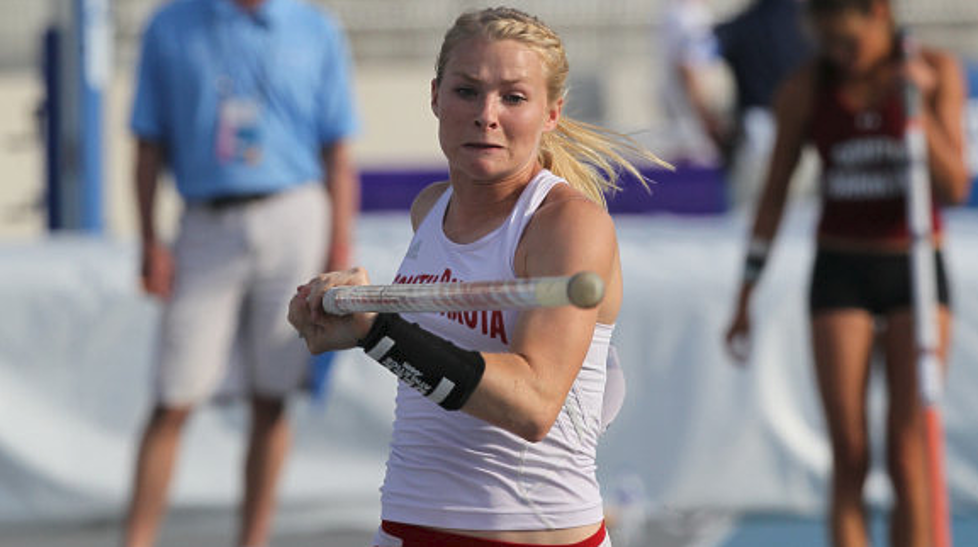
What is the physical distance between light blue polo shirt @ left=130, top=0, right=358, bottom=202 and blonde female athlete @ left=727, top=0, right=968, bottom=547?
1.64 meters

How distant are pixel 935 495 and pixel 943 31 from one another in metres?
15.5

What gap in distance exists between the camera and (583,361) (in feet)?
8.66

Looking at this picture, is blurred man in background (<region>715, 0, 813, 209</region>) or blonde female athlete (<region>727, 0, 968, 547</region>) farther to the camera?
blurred man in background (<region>715, 0, 813, 209</region>)

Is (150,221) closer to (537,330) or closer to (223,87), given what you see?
(223,87)

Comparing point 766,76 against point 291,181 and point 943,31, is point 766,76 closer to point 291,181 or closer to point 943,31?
point 291,181

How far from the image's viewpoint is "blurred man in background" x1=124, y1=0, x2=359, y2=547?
5547 millimetres

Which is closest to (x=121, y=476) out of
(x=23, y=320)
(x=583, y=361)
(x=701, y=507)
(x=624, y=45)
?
(x=23, y=320)

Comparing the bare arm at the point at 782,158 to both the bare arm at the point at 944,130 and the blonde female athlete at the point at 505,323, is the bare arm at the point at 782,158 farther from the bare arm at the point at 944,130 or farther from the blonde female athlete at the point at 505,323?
the blonde female athlete at the point at 505,323

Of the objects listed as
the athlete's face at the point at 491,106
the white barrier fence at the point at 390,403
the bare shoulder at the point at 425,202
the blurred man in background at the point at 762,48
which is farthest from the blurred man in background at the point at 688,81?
the athlete's face at the point at 491,106

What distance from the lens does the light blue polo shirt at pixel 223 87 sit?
5.54 metres

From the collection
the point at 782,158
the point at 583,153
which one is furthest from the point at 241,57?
the point at 583,153

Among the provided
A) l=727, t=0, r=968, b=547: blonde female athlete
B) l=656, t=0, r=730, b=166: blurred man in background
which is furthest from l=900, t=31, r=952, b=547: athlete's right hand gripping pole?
l=656, t=0, r=730, b=166: blurred man in background

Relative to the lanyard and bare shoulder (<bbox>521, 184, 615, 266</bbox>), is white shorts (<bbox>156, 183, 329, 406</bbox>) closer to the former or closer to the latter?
the lanyard

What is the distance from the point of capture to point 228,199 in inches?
220
